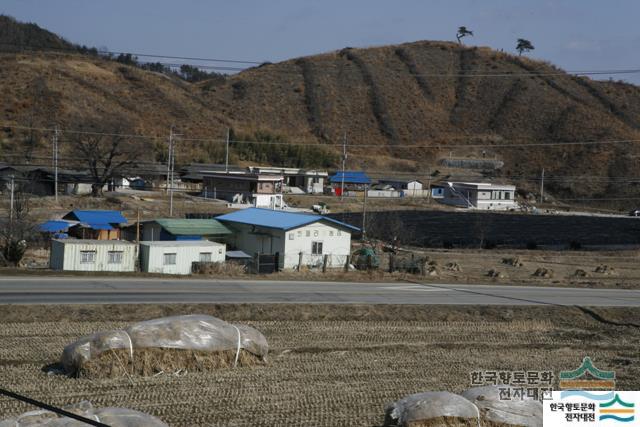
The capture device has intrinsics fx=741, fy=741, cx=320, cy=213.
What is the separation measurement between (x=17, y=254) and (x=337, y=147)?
77.0 meters

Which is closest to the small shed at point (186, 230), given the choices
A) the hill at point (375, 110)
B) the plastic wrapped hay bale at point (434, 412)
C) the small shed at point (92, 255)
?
the small shed at point (92, 255)

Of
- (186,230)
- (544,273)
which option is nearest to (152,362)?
(186,230)

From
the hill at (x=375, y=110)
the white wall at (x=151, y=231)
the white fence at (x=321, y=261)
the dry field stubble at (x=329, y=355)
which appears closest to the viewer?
the dry field stubble at (x=329, y=355)

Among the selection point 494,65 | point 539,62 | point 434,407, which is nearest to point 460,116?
point 494,65

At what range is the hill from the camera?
9331cm

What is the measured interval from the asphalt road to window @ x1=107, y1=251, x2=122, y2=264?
4190 millimetres

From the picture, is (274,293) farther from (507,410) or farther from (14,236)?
(14,236)

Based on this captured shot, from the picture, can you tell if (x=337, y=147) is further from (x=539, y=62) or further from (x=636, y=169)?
(x=539, y=62)

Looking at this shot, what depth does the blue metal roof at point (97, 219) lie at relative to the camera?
40.1 m

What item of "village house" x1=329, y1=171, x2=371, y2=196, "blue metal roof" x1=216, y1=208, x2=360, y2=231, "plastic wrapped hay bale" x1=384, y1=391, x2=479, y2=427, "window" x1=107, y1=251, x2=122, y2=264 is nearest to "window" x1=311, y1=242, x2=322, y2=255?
"blue metal roof" x1=216, y1=208, x2=360, y2=231

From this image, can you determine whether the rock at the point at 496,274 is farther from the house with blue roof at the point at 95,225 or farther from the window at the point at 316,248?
the house with blue roof at the point at 95,225

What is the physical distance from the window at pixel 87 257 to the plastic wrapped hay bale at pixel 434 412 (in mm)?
21247

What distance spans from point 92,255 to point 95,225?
1056cm

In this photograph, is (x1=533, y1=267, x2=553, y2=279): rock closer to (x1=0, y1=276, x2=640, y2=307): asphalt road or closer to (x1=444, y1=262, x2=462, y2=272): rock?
(x1=444, y1=262, x2=462, y2=272): rock
